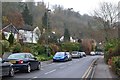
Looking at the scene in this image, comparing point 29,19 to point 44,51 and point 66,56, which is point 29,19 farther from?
point 66,56

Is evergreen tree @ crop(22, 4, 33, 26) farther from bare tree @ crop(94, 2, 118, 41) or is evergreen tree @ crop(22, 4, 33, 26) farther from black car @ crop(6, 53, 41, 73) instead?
black car @ crop(6, 53, 41, 73)

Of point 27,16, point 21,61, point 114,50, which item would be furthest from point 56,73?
point 27,16

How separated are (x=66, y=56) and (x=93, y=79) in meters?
28.3

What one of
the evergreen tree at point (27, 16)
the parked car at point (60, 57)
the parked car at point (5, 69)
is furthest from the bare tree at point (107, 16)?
the evergreen tree at point (27, 16)

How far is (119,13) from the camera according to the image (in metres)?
44.8

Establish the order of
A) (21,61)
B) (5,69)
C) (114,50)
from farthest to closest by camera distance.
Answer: (114,50) < (21,61) < (5,69)

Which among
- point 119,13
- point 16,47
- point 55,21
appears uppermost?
point 55,21

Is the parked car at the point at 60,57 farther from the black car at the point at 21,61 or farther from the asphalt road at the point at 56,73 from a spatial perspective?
the black car at the point at 21,61

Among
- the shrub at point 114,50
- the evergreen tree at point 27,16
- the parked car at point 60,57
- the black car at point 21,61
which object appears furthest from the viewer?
the evergreen tree at point 27,16

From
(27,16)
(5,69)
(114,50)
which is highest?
(27,16)

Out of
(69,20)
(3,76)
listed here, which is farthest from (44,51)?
(69,20)

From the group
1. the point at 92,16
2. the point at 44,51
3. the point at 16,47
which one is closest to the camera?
the point at 16,47

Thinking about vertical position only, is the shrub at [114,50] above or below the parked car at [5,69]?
above

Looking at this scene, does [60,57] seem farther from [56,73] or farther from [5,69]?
[5,69]
